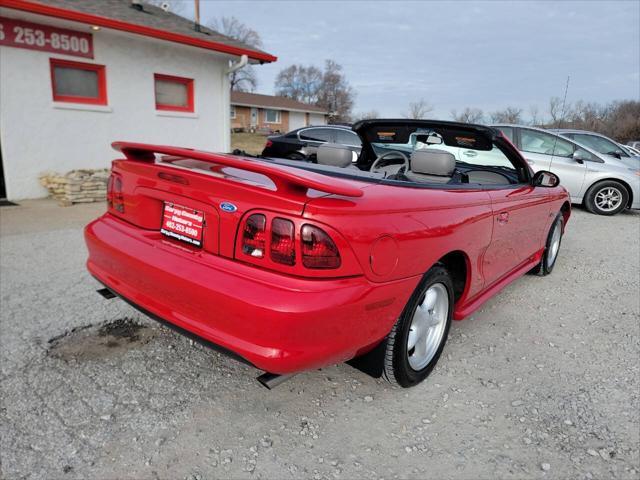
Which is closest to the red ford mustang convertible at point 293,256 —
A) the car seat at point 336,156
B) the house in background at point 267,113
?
the car seat at point 336,156

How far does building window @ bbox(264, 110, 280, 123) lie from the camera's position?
4556 centimetres

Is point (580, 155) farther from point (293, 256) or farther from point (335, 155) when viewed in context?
point (293, 256)

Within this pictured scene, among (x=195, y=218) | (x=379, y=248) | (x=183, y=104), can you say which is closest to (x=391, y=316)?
(x=379, y=248)

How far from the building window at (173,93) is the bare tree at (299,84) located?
185 ft

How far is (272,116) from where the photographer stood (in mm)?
45969

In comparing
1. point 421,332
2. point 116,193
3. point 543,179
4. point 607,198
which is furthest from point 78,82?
point 607,198

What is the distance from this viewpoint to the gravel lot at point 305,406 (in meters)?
1.94

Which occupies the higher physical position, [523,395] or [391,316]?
[391,316]

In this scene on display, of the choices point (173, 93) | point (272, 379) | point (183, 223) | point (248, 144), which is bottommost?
point (248, 144)

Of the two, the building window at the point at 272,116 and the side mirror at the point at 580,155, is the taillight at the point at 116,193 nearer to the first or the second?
the side mirror at the point at 580,155

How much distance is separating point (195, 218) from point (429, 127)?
7.07ft

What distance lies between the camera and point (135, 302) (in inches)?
87.5

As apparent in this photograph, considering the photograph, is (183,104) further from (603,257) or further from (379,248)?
(379,248)

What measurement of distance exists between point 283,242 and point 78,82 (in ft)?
28.9
